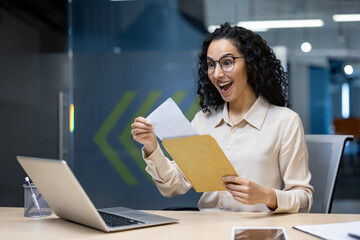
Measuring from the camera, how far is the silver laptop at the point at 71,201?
1266 mm

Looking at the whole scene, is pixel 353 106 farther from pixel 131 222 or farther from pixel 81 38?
pixel 131 222

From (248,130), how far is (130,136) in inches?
89.3

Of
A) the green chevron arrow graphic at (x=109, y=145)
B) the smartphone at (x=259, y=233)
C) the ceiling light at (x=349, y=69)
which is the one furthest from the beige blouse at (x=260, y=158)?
the green chevron arrow graphic at (x=109, y=145)

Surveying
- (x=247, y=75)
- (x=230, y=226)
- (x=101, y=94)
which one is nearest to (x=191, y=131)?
(x=230, y=226)

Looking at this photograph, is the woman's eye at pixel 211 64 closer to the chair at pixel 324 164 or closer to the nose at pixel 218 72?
the nose at pixel 218 72

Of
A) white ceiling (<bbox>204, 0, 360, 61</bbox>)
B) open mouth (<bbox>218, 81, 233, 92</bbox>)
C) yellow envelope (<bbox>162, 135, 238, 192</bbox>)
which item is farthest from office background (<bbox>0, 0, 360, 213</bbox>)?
yellow envelope (<bbox>162, 135, 238, 192</bbox>)

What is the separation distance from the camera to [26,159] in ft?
4.73

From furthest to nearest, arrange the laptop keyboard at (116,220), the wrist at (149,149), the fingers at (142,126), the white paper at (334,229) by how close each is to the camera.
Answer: the wrist at (149,149) → the fingers at (142,126) → the laptop keyboard at (116,220) → the white paper at (334,229)

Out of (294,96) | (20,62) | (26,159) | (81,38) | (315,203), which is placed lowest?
(315,203)

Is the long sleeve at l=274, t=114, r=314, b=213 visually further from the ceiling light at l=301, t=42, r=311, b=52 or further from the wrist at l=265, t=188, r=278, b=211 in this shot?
the ceiling light at l=301, t=42, r=311, b=52

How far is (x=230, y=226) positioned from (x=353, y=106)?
282cm

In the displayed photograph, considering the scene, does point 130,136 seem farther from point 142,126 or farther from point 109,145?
point 142,126

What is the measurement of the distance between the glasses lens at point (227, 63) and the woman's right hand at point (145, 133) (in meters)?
0.48

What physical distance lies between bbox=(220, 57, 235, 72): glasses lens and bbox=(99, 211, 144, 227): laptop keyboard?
867 millimetres
